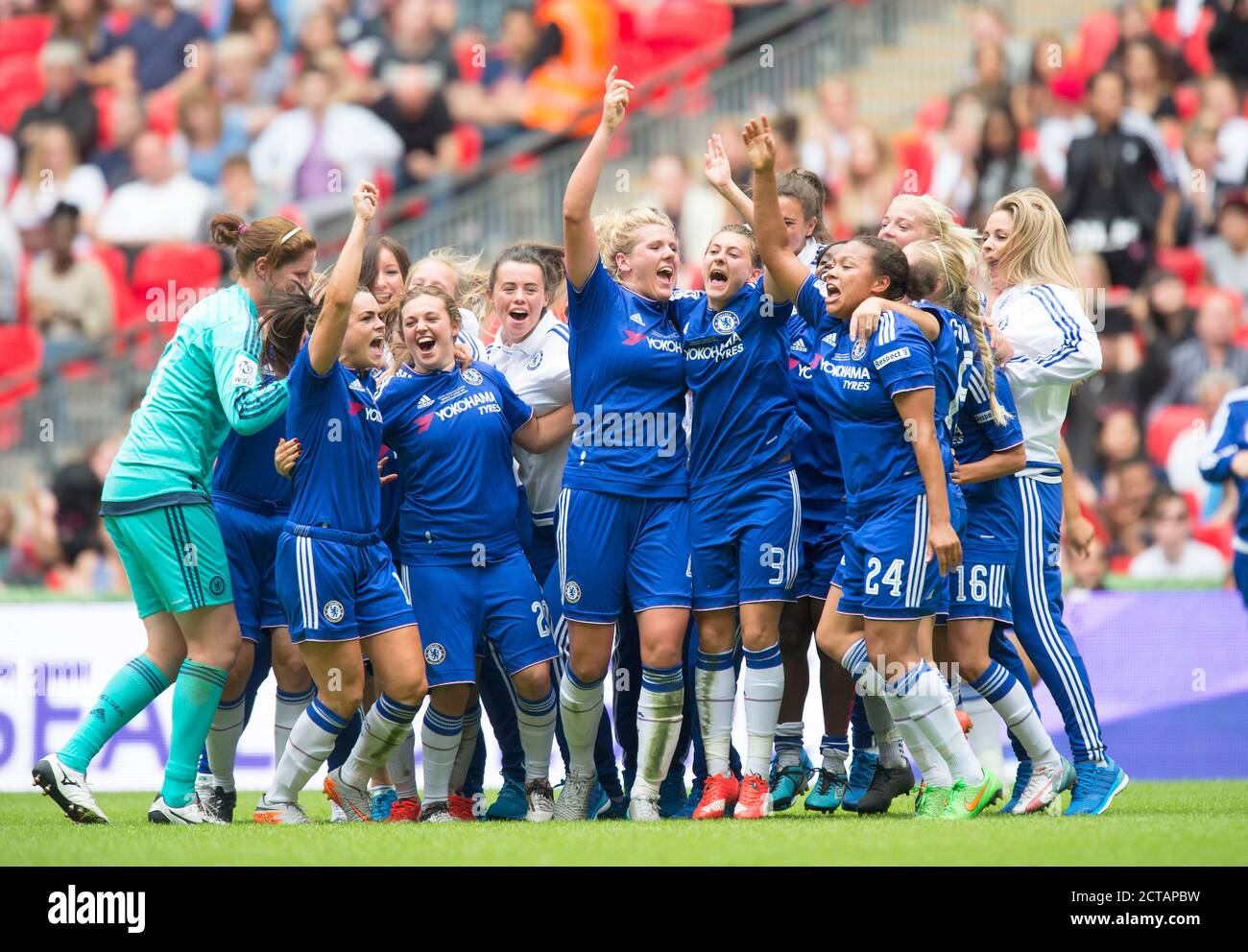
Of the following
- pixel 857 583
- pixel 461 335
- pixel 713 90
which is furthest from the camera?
pixel 713 90

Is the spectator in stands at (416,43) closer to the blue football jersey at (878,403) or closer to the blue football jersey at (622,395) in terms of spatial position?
the blue football jersey at (622,395)

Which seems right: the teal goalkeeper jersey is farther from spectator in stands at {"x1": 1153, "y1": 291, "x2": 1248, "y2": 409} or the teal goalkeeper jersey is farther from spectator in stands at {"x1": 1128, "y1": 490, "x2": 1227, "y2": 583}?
spectator in stands at {"x1": 1153, "y1": 291, "x2": 1248, "y2": 409}

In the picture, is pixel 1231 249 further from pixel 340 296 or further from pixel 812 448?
pixel 340 296

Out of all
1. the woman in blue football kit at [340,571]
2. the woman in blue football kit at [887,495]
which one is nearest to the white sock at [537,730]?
the woman in blue football kit at [340,571]

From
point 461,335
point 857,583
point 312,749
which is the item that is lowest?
point 312,749

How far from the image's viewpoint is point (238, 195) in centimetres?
1493

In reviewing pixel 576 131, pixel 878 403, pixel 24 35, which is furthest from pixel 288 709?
pixel 24 35

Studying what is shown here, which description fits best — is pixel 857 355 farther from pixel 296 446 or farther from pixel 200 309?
pixel 200 309

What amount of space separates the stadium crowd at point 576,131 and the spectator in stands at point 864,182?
0.02 m

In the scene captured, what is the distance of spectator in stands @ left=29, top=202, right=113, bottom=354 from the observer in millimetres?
14281

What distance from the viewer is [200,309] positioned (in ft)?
23.3

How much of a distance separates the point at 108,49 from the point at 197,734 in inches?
429

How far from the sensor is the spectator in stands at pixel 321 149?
14.9m
